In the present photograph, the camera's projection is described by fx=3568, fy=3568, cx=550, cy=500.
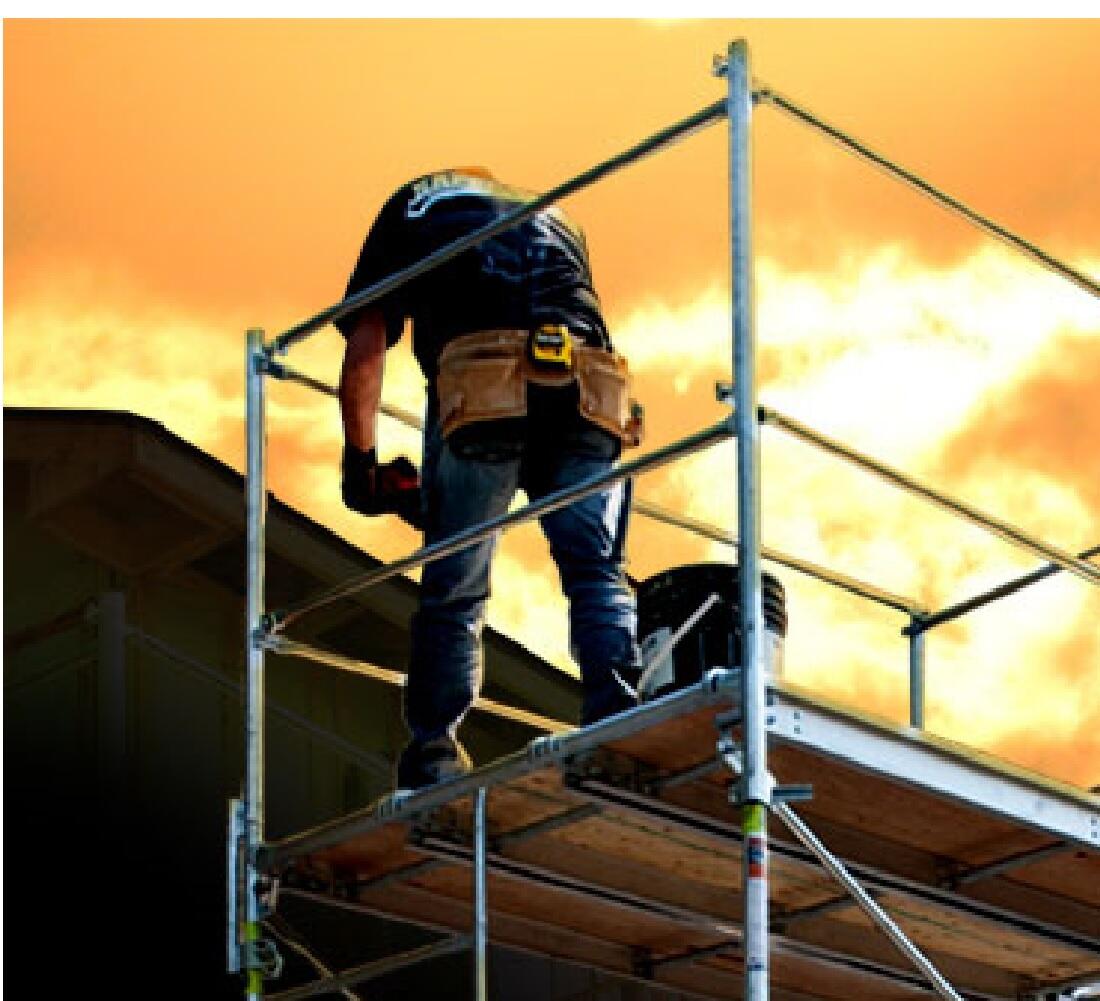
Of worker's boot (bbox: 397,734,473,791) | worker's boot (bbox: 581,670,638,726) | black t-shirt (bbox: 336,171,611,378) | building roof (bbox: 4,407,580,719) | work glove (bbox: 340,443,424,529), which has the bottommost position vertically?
worker's boot (bbox: 397,734,473,791)

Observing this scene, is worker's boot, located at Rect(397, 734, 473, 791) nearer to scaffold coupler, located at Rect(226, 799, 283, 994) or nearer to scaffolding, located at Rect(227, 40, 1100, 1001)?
scaffolding, located at Rect(227, 40, 1100, 1001)

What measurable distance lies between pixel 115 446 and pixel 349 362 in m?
4.35

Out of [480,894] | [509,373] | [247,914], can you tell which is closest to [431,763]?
[480,894]

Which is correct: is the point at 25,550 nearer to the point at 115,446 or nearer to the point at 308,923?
the point at 115,446

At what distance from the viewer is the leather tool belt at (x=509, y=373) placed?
1248 cm

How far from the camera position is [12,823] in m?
17.5

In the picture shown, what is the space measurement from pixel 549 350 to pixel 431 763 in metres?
1.53

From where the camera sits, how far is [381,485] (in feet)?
43.7

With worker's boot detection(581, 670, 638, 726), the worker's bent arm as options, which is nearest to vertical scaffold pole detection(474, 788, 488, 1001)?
worker's boot detection(581, 670, 638, 726)

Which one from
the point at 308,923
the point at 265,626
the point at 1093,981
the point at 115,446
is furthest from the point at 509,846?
the point at 308,923

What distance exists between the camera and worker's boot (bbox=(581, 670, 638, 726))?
40.0ft

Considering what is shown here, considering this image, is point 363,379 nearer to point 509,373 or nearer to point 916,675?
point 509,373

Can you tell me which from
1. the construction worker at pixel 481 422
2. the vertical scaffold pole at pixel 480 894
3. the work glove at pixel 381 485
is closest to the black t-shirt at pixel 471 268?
the construction worker at pixel 481 422

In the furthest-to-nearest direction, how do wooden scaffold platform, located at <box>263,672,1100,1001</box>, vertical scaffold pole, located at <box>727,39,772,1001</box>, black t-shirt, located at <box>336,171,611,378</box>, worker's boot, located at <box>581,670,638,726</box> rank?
black t-shirt, located at <box>336,171,611,378</box> → worker's boot, located at <box>581,670,638,726</box> → wooden scaffold platform, located at <box>263,672,1100,1001</box> → vertical scaffold pole, located at <box>727,39,772,1001</box>
